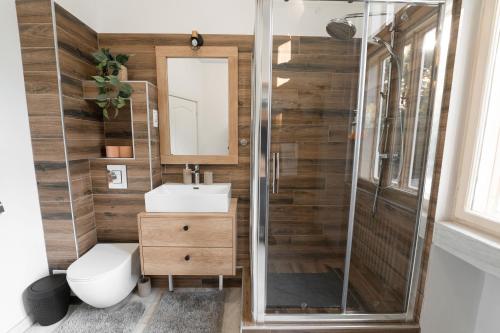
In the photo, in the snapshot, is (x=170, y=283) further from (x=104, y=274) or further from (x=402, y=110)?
(x=402, y=110)

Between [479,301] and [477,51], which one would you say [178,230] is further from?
[477,51]

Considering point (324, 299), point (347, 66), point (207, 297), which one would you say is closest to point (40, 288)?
point (207, 297)

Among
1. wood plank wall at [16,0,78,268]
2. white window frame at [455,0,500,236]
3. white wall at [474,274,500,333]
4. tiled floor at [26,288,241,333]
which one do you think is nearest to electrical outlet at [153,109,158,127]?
wood plank wall at [16,0,78,268]

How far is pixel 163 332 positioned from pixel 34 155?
1581mm

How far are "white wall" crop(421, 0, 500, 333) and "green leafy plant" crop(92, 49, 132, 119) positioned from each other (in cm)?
218

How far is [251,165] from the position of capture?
4.78ft

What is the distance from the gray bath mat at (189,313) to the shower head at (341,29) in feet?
7.73

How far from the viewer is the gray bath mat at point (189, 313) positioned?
1.60 metres

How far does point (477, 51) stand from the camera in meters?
1.15

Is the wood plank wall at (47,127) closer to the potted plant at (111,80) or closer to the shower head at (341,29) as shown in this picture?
the potted plant at (111,80)

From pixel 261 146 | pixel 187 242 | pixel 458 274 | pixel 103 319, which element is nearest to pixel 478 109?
pixel 458 274

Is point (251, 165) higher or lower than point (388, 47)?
lower

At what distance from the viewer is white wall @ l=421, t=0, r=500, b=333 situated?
1153 mm

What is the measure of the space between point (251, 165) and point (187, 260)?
0.92 meters
